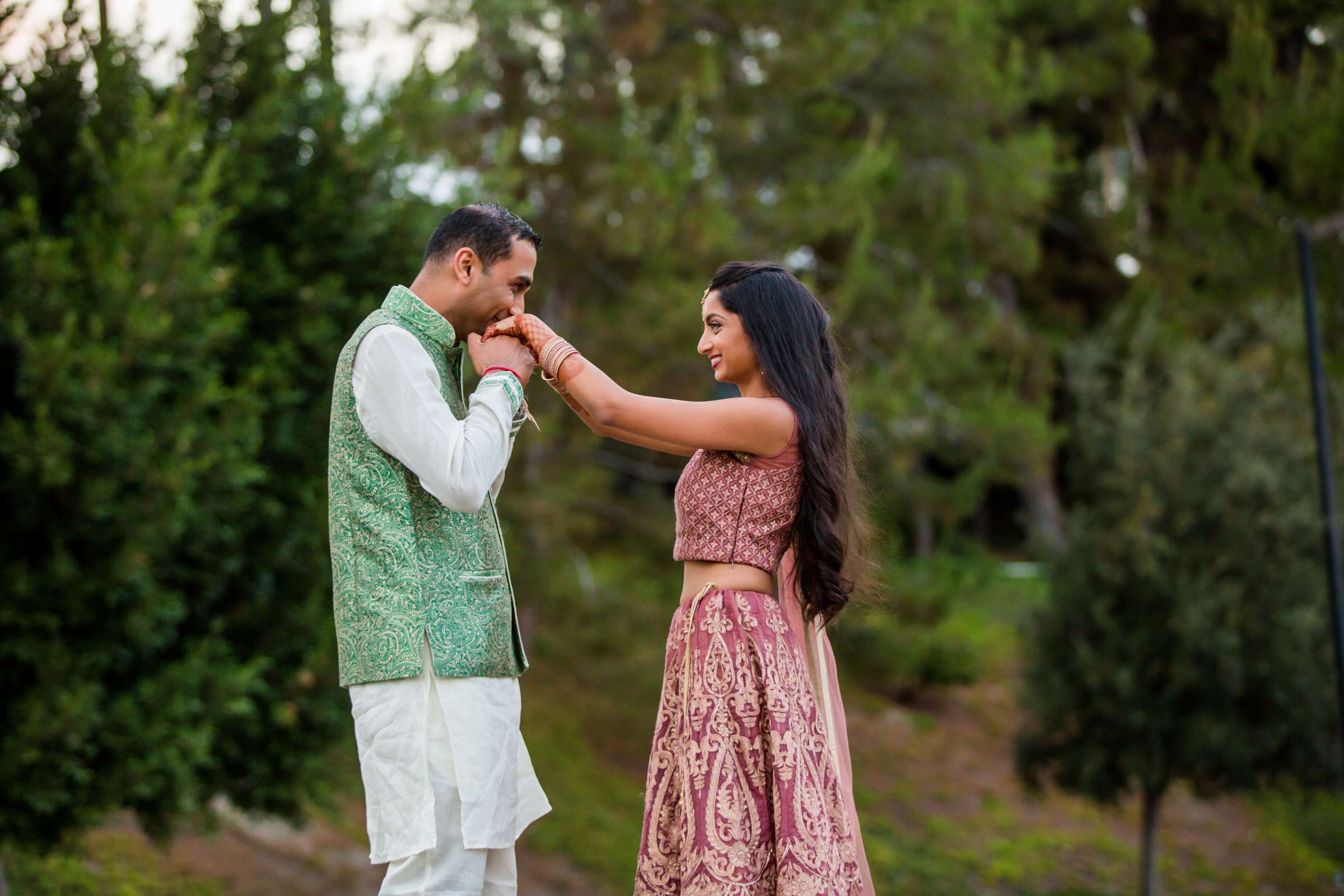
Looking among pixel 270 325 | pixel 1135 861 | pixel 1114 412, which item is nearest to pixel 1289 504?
pixel 1114 412

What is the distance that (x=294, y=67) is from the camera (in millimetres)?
7141

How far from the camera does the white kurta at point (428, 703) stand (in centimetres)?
254

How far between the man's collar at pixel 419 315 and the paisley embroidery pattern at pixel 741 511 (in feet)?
2.45

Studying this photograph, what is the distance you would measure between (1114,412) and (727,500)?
874cm

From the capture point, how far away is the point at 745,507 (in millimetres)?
3125

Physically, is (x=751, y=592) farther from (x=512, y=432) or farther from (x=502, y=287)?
(x=502, y=287)

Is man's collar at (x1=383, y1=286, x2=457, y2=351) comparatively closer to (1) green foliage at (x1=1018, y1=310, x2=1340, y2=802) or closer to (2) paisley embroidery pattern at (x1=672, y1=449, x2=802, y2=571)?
(2) paisley embroidery pattern at (x1=672, y1=449, x2=802, y2=571)

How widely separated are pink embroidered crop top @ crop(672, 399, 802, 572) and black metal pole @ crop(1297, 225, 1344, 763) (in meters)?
6.71

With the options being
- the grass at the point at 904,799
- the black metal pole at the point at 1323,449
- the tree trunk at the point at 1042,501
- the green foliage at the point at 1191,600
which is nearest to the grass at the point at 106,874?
the grass at the point at 904,799

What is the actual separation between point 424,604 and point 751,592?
2.87ft

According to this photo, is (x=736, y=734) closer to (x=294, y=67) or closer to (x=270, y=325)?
(x=270, y=325)

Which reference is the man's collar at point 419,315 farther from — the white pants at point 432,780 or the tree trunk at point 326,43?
the tree trunk at point 326,43

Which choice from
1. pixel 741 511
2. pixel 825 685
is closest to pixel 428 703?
pixel 741 511

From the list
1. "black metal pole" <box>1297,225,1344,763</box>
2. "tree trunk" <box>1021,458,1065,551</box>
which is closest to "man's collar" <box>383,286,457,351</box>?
"black metal pole" <box>1297,225,1344,763</box>
